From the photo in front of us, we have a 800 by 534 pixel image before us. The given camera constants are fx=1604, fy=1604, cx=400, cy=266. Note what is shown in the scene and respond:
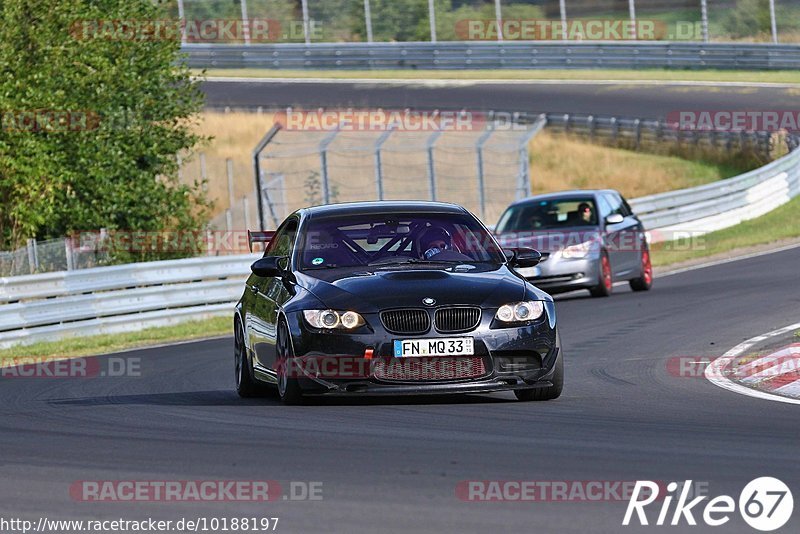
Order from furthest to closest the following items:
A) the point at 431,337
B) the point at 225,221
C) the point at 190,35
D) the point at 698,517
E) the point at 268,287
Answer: the point at 190,35 → the point at 225,221 → the point at 268,287 → the point at 431,337 → the point at 698,517

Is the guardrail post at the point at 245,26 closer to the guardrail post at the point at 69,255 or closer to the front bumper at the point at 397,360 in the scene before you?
the guardrail post at the point at 69,255

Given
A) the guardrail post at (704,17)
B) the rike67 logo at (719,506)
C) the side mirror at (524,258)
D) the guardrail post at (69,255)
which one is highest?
the guardrail post at (704,17)

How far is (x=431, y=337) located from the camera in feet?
33.1

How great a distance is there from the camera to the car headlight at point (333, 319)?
33.3 ft

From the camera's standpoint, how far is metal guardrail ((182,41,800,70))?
164 feet

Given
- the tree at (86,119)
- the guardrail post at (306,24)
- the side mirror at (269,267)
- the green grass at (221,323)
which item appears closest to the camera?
the side mirror at (269,267)

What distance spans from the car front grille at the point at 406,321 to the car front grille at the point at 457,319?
8cm

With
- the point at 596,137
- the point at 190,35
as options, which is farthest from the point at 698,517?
the point at 190,35

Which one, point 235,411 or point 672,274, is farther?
point 672,274

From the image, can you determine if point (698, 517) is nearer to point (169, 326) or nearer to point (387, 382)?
point (387, 382)

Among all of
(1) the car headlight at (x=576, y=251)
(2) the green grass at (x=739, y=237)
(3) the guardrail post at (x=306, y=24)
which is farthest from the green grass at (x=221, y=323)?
(3) the guardrail post at (x=306, y=24)

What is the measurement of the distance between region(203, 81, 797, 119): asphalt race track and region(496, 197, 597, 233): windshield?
22.4 m

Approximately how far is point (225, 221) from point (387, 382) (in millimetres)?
24324

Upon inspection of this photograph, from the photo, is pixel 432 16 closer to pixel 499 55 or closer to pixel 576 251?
pixel 499 55
